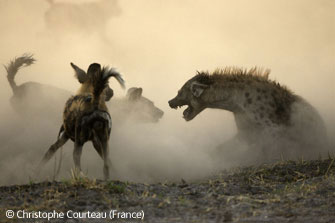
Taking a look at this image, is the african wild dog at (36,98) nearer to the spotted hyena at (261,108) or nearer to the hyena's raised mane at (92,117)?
the spotted hyena at (261,108)

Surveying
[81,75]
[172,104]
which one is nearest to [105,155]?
[81,75]

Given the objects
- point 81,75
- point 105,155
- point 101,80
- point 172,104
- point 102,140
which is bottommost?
point 105,155

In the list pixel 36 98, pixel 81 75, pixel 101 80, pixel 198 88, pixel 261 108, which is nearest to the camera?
pixel 101 80

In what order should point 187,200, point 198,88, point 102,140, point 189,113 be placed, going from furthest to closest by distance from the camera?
point 189,113 < point 198,88 < point 102,140 < point 187,200

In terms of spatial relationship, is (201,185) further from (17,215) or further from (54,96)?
(54,96)

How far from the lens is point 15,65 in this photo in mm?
11945

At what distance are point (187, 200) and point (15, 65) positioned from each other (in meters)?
7.72

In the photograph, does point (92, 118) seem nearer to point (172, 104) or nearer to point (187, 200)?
point (187, 200)

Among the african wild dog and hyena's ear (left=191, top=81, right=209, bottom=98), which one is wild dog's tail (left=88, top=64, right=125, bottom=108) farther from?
the african wild dog

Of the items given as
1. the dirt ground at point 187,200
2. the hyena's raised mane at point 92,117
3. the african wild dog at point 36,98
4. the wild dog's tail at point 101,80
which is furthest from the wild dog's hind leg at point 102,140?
the african wild dog at point 36,98

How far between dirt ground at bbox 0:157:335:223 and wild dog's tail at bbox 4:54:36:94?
5677 millimetres

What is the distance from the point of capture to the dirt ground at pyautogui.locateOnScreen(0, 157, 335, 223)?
15.6ft

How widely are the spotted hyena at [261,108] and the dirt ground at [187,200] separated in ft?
10.4

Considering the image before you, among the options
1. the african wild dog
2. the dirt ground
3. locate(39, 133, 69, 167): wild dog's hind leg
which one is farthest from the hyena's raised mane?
the african wild dog
